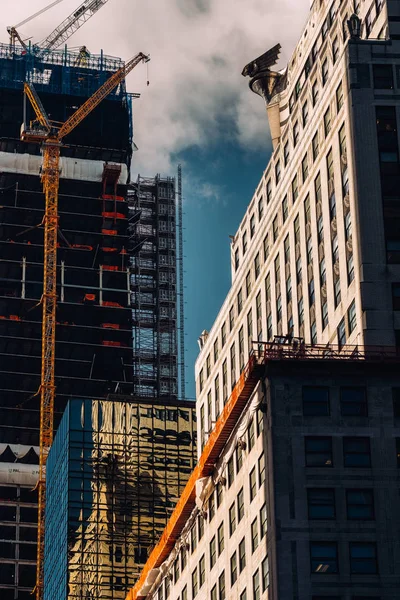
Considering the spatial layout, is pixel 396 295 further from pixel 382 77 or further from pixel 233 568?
pixel 233 568

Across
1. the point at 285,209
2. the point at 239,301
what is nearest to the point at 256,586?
the point at 285,209

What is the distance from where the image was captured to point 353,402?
368 ft

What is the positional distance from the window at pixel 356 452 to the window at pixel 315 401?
2555 mm

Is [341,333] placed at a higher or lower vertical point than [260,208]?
lower

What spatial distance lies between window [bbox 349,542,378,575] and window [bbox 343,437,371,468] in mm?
5620

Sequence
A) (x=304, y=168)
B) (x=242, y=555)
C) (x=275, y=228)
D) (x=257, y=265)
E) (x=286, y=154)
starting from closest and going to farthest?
(x=242, y=555) < (x=304, y=168) < (x=275, y=228) < (x=286, y=154) < (x=257, y=265)

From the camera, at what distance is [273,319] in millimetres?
140000

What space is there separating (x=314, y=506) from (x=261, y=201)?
46.6 meters

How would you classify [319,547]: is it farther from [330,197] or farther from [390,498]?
[330,197]

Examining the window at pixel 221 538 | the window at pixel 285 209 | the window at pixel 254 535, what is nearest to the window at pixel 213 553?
the window at pixel 221 538

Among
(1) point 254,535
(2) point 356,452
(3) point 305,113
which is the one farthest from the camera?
(3) point 305,113

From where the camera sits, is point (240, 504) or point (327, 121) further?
point (327, 121)

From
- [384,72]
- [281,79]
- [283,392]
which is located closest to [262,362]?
[283,392]

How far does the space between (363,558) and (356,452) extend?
24.4ft
